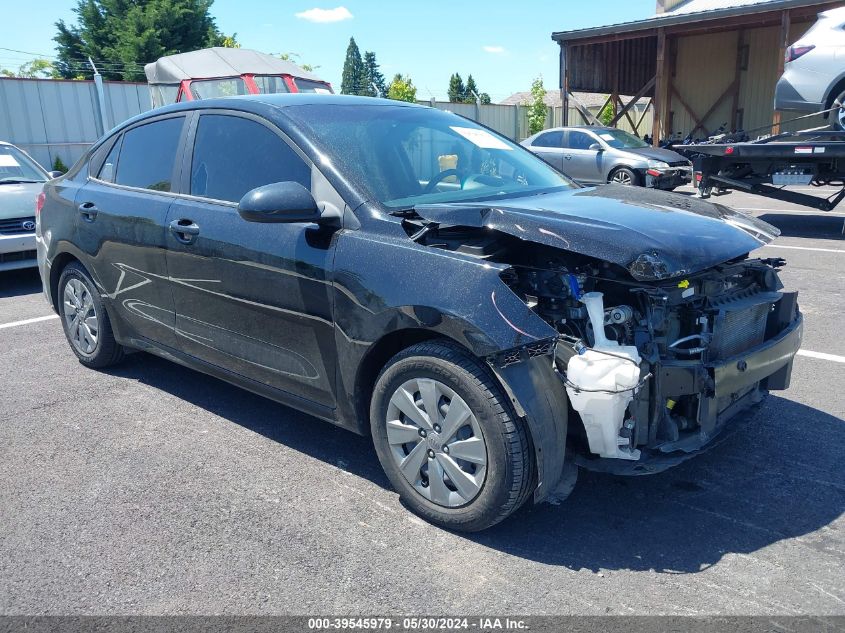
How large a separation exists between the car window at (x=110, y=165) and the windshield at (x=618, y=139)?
12.4 meters

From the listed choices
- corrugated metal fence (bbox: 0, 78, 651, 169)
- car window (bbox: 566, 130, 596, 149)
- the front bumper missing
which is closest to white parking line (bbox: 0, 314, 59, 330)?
the front bumper missing

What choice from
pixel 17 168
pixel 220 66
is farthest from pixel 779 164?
pixel 220 66

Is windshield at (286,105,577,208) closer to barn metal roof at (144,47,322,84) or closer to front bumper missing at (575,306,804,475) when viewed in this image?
front bumper missing at (575,306,804,475)

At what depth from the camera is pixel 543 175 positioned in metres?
4.27

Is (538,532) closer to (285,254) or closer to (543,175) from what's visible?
(285,254)

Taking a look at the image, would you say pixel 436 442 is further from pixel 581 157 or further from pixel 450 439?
pixel 581 157

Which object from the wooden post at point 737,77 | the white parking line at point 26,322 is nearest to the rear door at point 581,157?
the white parking line at point 26,322

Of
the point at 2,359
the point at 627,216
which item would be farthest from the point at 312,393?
the point at 2,359

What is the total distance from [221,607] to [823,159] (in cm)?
998

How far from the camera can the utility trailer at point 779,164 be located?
9.94 m

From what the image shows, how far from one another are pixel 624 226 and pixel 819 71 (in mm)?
10515

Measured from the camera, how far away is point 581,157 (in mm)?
15695

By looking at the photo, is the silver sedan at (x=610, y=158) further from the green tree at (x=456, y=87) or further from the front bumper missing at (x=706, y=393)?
the green tree at (x=456, y=87)

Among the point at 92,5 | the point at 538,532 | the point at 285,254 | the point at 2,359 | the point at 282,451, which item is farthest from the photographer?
the point at 92,5
